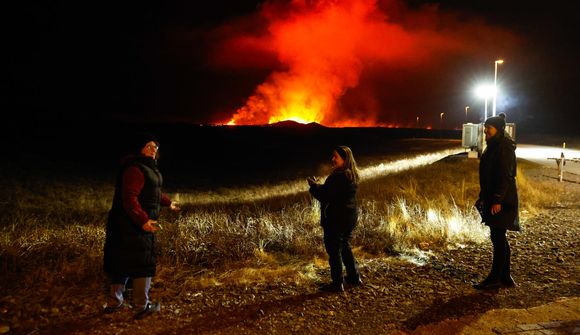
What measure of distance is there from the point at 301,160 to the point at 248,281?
30.6m

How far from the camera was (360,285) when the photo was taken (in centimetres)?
510

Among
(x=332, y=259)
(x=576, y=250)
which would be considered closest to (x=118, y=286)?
(x=332, y=259)

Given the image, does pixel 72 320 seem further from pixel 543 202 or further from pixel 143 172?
pixel 543 202

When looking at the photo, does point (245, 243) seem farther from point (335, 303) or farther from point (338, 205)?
point (335, 303)

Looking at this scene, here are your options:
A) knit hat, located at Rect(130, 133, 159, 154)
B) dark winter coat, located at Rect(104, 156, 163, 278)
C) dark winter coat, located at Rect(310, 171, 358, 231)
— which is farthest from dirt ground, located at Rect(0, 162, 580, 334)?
knit hat, located at Rect(130, 133, 159, 154)

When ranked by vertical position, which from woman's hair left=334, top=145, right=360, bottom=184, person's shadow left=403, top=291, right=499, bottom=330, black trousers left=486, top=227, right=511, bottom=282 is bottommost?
person's shadow left=403, top=291, right=499, bottom=330

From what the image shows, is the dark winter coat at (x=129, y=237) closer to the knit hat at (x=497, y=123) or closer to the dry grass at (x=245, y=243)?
the dry grass at (x=245, y=243)

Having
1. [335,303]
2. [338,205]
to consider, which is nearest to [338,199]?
[338,205]

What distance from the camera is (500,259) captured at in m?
5.05

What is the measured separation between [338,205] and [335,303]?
1.06 metres

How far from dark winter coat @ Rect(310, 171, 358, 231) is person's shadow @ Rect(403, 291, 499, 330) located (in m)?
1.20

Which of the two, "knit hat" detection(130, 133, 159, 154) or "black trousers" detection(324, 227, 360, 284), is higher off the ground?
"knit hat" detection(130, 133, 159, 154)

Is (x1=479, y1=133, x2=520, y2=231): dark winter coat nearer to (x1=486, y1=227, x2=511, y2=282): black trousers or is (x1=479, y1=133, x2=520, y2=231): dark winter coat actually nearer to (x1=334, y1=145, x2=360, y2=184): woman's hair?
(x1=486, y1=227, x2=511, y2=282): black trousers

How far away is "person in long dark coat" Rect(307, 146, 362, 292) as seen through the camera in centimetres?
485
